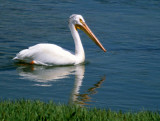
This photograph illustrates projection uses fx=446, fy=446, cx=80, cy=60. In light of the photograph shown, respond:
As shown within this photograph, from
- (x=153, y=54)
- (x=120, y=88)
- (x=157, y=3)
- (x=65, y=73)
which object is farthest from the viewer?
(x=157, y=3)

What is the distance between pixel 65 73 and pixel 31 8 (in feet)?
25.0

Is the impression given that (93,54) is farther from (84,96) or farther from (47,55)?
(84,96)

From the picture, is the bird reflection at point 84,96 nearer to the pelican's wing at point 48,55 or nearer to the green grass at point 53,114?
the green grass at point 53,114

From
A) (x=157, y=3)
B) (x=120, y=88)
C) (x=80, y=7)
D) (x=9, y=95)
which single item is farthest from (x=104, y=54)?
(x=157, y=3)

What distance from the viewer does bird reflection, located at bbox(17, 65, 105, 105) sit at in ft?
26.4

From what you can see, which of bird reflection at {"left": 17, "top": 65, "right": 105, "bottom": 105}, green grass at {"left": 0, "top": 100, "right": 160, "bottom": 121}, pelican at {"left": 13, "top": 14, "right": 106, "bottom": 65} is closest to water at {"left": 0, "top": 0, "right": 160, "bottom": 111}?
bird reflection at {"left": 17, "top": 65, "right": 105, "bottom": 105}

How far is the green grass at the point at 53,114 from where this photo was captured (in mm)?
5695

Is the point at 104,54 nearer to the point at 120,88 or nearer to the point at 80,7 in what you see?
the point at 120,88

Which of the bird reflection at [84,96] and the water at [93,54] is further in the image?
the water at [93,54]

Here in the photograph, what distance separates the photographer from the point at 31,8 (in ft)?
55.7

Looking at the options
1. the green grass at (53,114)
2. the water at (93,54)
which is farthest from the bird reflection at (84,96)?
the green grass at (53,114)

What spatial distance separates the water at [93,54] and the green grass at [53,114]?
131 centimetres

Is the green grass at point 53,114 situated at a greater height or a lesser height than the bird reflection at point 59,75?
greater

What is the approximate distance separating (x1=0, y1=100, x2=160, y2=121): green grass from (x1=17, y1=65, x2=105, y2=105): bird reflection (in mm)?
1463
